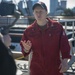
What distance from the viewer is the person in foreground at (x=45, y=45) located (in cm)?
365

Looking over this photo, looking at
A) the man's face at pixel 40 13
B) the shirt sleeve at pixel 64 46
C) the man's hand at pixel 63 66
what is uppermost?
the man's face at pixel 40 13

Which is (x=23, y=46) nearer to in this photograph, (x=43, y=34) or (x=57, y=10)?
(x=43, y=34)

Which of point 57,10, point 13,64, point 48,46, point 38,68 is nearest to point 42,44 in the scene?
point 48,46

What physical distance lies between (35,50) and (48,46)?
0.19 m

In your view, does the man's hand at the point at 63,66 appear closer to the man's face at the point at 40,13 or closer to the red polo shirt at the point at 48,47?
the red polo shirt at the point at 48,47

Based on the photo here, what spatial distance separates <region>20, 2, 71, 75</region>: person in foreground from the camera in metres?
3.65

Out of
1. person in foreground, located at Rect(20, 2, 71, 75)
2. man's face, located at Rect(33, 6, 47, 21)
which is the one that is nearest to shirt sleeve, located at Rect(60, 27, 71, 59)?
person in foreground, located at Rect(20, 2, 71, 75)

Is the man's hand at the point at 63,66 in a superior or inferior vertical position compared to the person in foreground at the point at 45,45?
inferior

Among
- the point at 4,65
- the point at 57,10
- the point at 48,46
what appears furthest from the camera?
the point at 57,10

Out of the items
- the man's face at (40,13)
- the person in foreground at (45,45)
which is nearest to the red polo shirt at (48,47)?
the person in foreground at (45,45)

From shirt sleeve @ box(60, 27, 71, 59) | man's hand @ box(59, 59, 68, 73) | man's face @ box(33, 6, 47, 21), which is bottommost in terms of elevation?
man's hand @ box(59, 59, 68, 73)

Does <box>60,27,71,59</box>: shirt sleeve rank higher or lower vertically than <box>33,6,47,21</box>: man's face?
lower

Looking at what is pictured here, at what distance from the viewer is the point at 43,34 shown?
3.67m

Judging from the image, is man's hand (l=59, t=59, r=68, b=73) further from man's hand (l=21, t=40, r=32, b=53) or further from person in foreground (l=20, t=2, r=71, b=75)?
man's hand (l=21, t=40, r=32, b=53)
